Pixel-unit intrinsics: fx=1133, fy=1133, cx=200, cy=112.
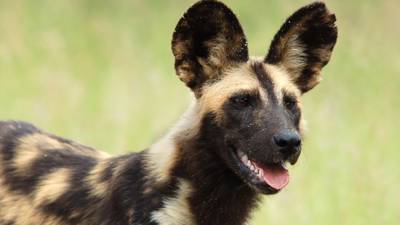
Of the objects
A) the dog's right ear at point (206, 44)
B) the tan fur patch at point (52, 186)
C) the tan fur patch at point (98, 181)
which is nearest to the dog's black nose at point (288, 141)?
the dog's right ear at point (206, 44)

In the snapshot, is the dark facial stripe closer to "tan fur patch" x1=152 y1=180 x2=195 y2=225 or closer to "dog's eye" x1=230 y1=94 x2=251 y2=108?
"dog's eye" x1=230 y1=94 x2=251 y2=108

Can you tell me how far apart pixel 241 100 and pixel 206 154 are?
0.28 meters

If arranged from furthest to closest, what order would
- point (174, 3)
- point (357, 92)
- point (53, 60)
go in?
point (174, 3) < point (53, 60) < point (357, 92)

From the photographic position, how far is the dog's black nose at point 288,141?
4738 mm

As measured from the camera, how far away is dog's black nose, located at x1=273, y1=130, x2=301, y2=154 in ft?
15.5

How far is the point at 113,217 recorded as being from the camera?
16.2 feet

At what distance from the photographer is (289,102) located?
512cm

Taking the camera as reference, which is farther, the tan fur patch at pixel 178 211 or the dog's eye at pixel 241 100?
the dog's eye at pixel 241 100

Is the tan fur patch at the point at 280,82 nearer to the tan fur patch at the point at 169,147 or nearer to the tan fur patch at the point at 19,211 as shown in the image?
the tan fur patch at the point at 169,147

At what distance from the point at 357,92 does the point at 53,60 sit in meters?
2.93

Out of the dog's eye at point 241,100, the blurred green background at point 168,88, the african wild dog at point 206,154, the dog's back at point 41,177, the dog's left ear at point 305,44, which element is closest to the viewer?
the african wild dog at point 206,154

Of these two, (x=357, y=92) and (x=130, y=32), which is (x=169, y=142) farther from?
(x=130, y=32)

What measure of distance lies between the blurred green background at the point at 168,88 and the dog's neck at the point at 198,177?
0.32m

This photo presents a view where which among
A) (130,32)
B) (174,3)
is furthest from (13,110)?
(174,3)
